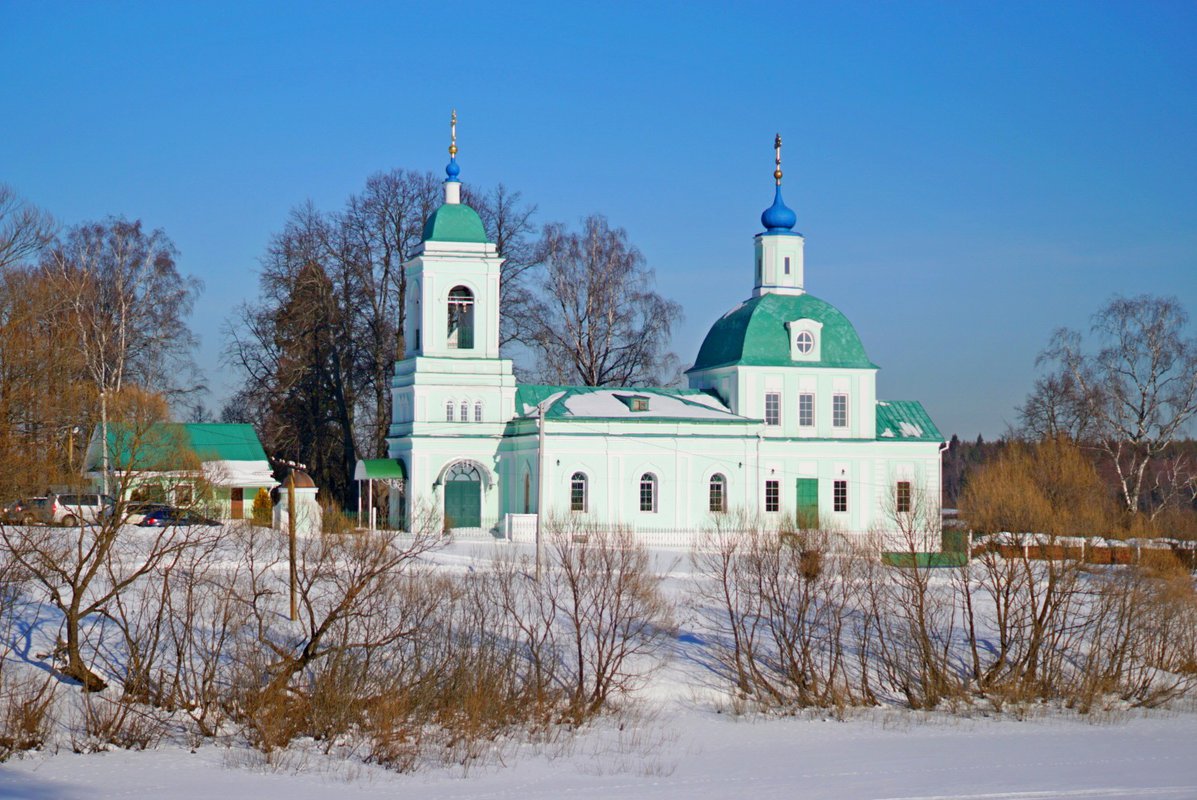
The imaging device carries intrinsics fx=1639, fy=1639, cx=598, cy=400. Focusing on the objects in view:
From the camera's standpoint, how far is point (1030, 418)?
55250mm

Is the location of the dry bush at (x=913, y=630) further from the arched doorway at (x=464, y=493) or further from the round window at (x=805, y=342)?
the round window at (x=805, y=342)

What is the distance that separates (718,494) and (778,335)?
572cm

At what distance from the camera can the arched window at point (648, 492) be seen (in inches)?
1645

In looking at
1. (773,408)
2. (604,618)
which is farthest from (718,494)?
(604,618)

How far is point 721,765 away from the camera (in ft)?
73.3

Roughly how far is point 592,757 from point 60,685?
7952 mm

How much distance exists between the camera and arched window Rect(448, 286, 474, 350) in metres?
42.6

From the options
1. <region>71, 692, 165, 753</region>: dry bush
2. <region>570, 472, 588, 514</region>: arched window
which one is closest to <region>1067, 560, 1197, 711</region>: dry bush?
<region>71, 692, 165, 753</region>: dry bush

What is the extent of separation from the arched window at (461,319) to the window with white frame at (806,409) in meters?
9.52

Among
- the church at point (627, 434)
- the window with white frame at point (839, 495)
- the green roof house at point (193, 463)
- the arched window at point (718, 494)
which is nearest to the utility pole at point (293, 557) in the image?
the green roof house at point (193, 463)

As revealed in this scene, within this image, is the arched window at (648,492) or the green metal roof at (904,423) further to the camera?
the green metal roof at (904,423)

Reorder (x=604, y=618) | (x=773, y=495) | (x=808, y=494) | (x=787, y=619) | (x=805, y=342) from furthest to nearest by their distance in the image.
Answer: (x=805, y=342), (x=808, y=494), (x=773, y=495), (x=787, y=619), (x=604, y=618)

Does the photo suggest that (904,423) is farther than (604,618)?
Yes

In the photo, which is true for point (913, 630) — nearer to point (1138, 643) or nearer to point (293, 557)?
point (1138, 643)
